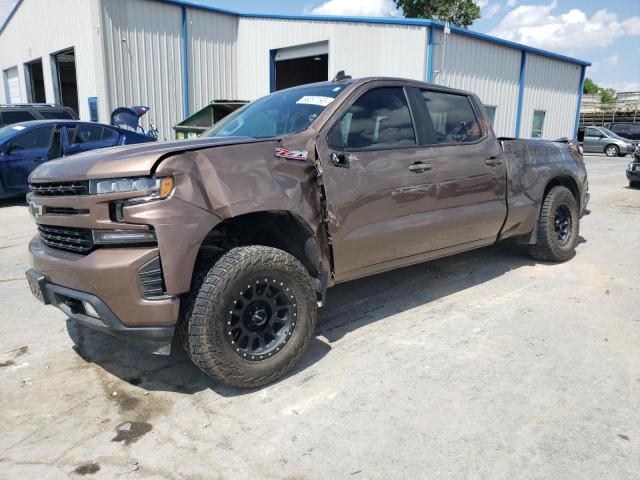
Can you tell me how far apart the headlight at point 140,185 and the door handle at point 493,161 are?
3.00m

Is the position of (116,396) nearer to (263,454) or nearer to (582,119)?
(263,454)

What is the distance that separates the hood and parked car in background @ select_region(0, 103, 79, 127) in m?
10.6


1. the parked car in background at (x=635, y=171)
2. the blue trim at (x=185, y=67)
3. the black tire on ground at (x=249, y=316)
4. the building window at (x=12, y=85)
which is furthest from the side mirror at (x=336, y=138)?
the building window at (x=12, y=85)

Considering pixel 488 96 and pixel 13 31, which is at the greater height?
pixel 13 31

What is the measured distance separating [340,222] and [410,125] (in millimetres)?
1134

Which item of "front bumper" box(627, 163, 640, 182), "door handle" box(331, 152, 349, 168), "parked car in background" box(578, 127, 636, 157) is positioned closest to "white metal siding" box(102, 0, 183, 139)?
"front bumper" box(627, 163, 640, 182)

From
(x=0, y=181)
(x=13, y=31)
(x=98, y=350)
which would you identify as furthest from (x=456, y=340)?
(x=13, y=31)

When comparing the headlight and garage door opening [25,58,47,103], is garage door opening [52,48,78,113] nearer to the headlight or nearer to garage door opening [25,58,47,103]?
garage door opening [25,58,47,103]

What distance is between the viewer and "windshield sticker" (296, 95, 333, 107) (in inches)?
142

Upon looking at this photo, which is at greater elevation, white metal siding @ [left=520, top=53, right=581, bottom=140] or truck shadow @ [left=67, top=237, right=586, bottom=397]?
white metal siding @ [left=520, top=53, right=581, bottom=140]

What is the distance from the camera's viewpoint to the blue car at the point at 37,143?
9125 millimetres

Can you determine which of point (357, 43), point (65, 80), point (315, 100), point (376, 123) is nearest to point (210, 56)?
point (357, 43)

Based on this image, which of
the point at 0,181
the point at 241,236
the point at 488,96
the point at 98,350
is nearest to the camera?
the point at 241,236

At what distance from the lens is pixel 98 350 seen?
3.60m
